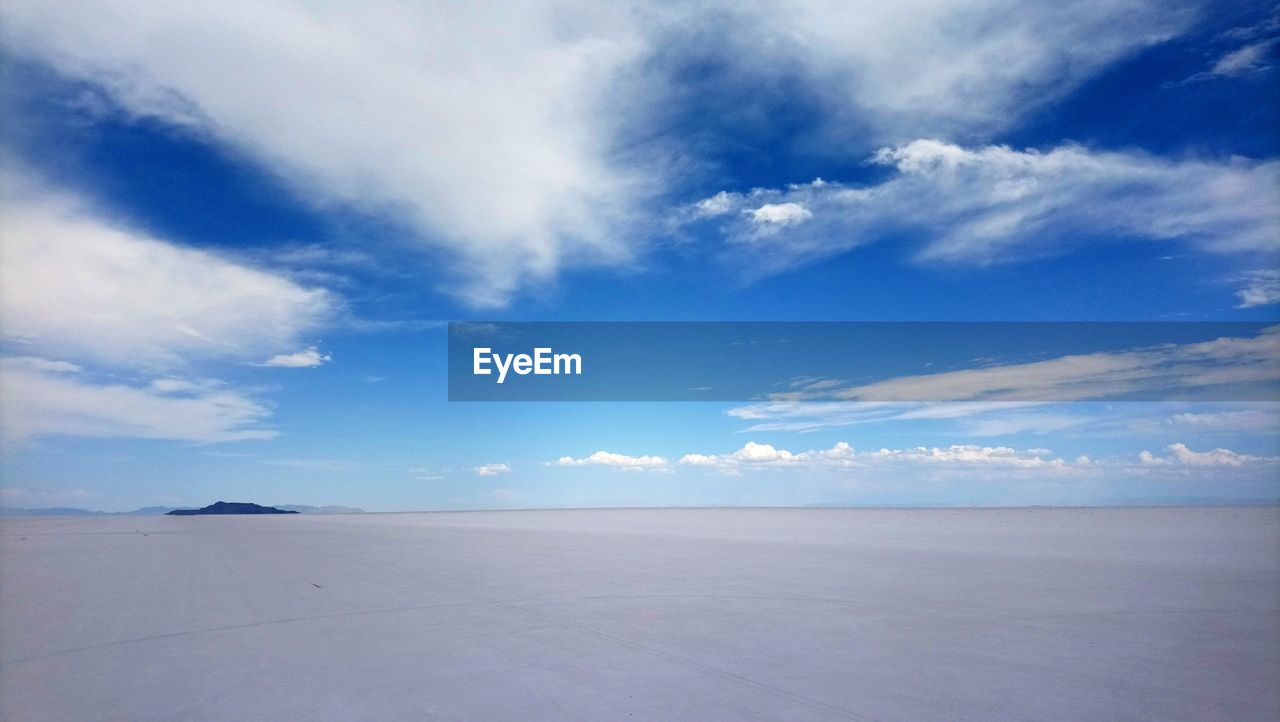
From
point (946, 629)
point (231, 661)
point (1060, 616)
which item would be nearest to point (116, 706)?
point (231, 661)

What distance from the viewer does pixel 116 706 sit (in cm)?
670

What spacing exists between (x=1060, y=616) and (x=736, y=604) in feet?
15.5

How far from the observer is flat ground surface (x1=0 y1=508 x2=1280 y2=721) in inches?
260

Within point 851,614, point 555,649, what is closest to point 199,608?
point 555,649

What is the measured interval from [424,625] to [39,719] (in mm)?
4456

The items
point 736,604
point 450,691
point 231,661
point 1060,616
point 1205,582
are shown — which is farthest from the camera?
point 1205,582

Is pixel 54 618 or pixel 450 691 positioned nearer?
pixel 450 691

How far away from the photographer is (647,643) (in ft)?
29.6

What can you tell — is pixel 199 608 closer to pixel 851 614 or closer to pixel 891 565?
pixel 851 614

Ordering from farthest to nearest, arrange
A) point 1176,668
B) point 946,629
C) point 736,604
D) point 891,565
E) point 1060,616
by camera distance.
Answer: point 891,565
point 736,604
point 1060,616
point 946,629
point 1176,668

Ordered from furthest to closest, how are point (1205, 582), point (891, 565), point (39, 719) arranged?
point (891, 565), point (1205, 582), point (39, 719)

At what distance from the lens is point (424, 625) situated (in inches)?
404

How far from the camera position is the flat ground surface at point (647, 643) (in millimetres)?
6605

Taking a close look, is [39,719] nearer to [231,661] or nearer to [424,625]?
[231,661]
